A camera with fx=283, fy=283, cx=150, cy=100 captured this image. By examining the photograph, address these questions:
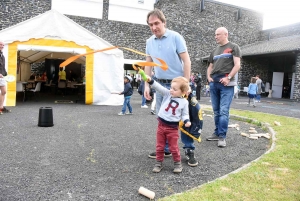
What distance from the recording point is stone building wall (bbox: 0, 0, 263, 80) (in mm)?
22766

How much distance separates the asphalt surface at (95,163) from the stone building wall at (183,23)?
1938 cm

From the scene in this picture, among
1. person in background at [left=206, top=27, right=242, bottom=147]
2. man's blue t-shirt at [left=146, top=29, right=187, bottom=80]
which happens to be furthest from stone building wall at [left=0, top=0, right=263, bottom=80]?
man's blue t-shirt at [left=146, top=29, right=187, bottom=80]

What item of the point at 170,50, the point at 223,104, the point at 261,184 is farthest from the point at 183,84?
the point at 223,104

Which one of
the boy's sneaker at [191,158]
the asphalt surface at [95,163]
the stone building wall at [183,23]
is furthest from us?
the stone building wall at [183,23]

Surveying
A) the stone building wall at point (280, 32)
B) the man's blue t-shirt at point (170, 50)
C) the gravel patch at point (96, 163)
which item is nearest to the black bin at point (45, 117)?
the gravel patch at point (96, 163)

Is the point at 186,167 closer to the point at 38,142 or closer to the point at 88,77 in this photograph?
the point at 38,142

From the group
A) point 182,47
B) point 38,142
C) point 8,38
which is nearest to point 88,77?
point 8,38

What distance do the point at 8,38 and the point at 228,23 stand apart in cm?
2527

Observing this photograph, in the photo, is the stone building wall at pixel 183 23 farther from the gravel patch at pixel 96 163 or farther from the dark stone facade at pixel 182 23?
the gravel patch at pixel 96 163

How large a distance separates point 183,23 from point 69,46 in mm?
19334

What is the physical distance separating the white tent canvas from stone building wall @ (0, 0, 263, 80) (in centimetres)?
1384

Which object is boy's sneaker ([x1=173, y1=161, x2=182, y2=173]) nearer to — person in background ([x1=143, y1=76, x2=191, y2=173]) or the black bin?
person in background ([x1=143, y1=76, x2=191, y2=173])

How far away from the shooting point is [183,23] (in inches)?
1115

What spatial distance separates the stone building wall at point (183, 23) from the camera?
22.8m
